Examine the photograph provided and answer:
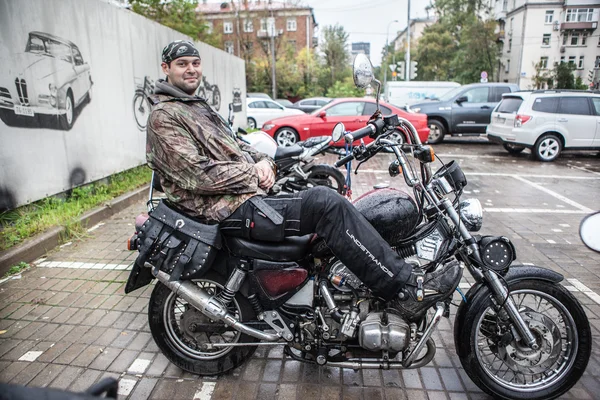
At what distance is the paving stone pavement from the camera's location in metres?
2.66

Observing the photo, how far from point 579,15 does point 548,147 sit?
4041 cm

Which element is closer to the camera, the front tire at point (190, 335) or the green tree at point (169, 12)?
the front tire at point (190, 335)

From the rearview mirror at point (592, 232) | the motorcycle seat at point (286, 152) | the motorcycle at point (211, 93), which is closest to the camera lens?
the rearview mirror at point (592, 232)

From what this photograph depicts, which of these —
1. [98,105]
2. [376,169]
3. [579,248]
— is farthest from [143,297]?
[376,169]

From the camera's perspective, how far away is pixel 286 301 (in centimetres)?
251

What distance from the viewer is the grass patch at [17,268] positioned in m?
4.20

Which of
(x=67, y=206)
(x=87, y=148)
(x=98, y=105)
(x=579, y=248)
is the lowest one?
(x=579, y=248)

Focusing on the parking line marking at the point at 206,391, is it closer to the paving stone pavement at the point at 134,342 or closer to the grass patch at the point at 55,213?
the paving stone pavement at the point at 134,342

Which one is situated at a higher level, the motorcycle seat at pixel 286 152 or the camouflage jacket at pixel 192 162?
the camouflage jacket at pixel 192 162

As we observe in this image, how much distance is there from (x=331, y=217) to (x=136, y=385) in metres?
1.69

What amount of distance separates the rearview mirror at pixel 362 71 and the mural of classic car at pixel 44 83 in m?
4.34

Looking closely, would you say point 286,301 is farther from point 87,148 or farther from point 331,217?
point 87,148

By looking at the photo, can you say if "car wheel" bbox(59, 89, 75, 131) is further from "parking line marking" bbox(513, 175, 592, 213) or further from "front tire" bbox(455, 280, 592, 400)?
"parking line marking" bbox(513, 175, 592, 213)

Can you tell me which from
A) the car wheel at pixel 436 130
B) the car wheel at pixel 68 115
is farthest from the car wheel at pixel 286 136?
the car wheel at pixel 68 115
